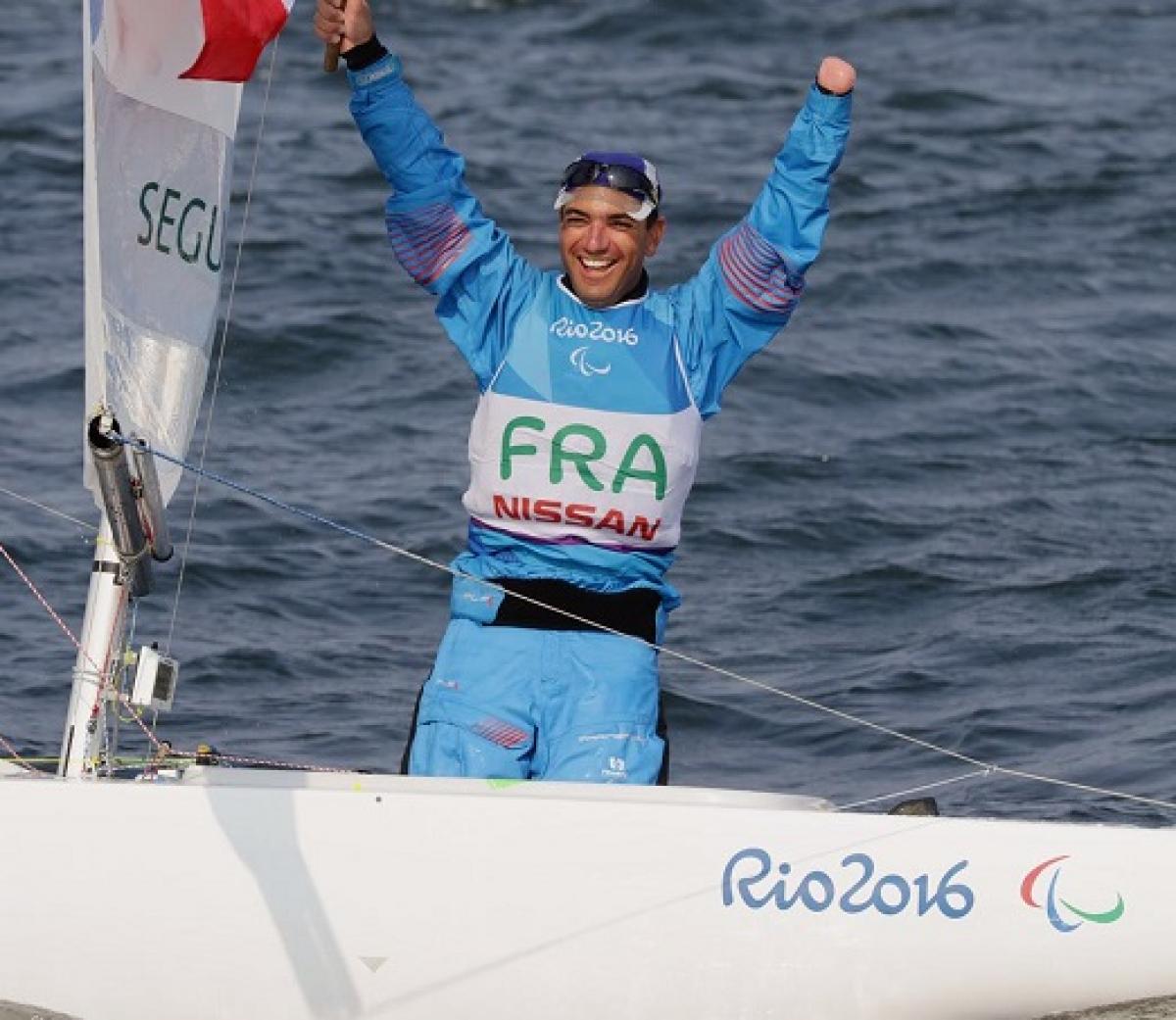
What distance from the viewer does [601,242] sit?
4.56m

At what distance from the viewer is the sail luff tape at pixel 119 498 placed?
409 cm

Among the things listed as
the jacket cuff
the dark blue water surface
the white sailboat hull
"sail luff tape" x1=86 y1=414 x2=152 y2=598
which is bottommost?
the white sailboat hull

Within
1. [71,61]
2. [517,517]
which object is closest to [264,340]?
[71,61]

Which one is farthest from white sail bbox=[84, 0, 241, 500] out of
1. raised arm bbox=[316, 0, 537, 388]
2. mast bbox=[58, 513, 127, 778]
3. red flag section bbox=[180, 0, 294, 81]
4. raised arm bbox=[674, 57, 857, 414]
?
raised arm bbox=[674, 57, 857, 414]

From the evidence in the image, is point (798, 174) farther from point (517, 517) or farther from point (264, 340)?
point (264, 340)

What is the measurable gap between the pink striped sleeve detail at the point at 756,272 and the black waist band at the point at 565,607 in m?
0.58

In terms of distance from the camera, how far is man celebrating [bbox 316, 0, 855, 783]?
4.45 metres

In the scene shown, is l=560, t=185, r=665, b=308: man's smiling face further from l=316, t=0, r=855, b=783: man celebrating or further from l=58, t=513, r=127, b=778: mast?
l=58, t=513, r=127, b=778: mast

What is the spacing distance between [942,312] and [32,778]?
6.90 m

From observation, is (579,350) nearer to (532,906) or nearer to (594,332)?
(594,332)

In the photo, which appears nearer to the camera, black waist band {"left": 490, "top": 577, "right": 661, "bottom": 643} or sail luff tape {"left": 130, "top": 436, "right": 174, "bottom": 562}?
sail luff tape {"left": 130, "top": 436, "right": 174, "bottom": 562}

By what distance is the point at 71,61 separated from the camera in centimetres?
1345

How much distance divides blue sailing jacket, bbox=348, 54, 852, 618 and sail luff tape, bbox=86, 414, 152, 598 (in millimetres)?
609

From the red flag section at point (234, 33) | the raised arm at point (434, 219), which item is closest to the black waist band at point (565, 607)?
the raised arm at point (434, 219)
